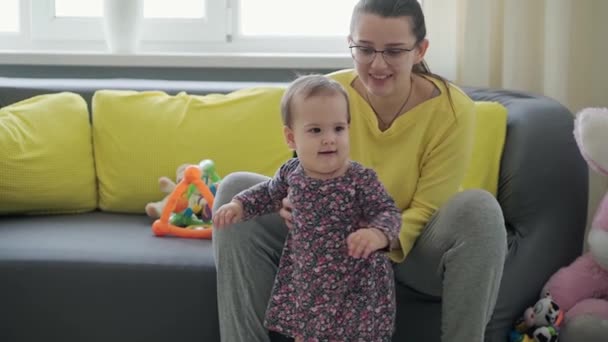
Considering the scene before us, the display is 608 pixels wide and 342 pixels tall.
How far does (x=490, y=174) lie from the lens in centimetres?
219

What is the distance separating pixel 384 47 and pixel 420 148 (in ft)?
0.79

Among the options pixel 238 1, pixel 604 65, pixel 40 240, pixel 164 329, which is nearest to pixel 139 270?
pixel 164 329

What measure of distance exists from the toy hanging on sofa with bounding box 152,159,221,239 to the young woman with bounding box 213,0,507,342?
0.41m

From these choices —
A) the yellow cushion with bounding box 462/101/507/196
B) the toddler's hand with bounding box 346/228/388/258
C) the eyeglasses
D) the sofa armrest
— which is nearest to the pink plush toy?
the sofa armrest

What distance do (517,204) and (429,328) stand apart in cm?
40

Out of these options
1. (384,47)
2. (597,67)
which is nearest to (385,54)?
(384,47)

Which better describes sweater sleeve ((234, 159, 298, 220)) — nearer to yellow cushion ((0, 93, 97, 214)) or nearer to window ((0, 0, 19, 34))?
yellow cushion ((0, 93, 97, 214))

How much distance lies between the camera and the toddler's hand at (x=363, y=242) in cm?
149

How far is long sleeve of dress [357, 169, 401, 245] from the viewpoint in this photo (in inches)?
61.2

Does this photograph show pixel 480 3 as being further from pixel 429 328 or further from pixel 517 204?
pixel 429 328

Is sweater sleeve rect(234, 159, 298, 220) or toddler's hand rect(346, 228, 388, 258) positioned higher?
sweater sleeve rect(234, 159, 298, 220)

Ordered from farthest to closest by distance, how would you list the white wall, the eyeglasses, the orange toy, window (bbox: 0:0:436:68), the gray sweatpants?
window (bbox: 0:0:436:68) < the white wall < the orange toy < the eyeglasses < the gray sweatpants

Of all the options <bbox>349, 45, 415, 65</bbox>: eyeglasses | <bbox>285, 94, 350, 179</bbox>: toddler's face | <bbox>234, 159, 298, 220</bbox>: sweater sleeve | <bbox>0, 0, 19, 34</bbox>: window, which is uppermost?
<bbox>0, 0, 19, 34</bbox>: window

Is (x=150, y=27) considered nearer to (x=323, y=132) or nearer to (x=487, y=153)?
(x=487, y=153)
